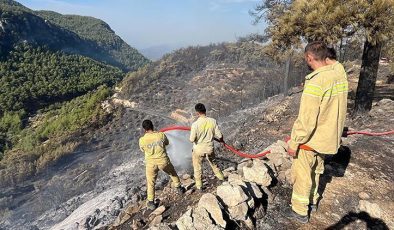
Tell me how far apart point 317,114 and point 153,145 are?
287cm

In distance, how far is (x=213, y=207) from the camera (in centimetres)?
443

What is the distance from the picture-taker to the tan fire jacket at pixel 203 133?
570 cm

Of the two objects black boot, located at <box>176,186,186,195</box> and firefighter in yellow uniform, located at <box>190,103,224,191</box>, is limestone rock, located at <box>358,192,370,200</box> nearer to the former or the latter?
firefighter in yellow uniform, located at <box>190,103,224,191</box>

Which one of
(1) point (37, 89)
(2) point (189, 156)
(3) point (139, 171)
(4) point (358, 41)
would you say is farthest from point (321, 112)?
(1) point (37, 89)

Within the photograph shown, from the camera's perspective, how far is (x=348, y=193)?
5.14m

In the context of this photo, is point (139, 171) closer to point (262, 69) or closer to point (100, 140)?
point (100, 140)

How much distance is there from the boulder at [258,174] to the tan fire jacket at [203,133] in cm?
77

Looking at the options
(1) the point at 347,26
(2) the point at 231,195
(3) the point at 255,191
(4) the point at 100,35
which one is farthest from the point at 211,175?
(4) the point at 100,35

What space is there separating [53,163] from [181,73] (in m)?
12.9

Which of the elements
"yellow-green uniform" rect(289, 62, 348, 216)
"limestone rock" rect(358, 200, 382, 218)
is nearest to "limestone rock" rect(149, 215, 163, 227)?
"yellow-green uniform" rect(289, 62, 348, 216)

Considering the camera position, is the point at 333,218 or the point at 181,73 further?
the point at 181,73

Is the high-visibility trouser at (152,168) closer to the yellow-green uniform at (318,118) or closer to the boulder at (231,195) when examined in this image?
the boulder at (231,195)

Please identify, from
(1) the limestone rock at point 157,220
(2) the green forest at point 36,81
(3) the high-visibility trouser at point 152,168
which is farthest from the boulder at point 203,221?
(2) the green forest at point 36,81

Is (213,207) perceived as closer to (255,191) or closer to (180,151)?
(255,191)
